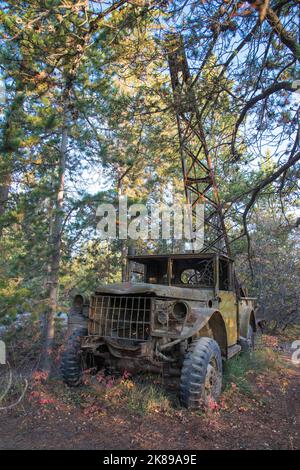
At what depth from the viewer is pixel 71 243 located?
7469mm

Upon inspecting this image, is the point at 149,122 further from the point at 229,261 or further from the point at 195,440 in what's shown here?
the point at 195,440

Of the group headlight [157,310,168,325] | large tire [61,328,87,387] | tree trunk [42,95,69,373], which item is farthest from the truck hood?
tree trunk [42,95,69,373]

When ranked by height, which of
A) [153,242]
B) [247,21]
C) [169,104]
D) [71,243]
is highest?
[247,21]

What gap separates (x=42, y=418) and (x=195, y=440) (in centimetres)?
192

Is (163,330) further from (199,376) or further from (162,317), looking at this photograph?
(199,376)

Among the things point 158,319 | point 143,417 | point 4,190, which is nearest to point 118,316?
point 158,319

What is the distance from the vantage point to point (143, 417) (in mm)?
4254

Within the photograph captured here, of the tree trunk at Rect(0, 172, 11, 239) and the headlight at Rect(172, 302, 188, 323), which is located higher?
the tree trunk at Rect(0, 172, 11, 239)

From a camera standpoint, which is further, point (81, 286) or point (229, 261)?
point (81, 286)

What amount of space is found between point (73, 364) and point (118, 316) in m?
1.13

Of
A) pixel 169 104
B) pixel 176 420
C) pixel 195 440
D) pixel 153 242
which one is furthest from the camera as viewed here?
pixel 153 242

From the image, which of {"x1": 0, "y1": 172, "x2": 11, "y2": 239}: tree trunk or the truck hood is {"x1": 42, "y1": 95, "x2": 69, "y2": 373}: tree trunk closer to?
{"x1": 0, "y1": 172, "x2": 11, "y2": 239}: tree trunk

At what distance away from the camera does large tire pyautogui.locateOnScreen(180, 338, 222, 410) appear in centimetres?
428
